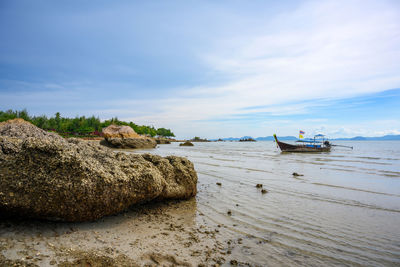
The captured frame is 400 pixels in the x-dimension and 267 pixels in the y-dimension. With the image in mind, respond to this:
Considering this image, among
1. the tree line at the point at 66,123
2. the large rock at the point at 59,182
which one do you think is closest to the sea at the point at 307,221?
the large rock at the point at 59,182

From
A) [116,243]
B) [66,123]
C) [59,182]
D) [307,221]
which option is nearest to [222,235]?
[116,243]

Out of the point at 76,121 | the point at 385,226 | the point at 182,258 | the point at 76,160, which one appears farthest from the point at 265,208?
the point at 76,121

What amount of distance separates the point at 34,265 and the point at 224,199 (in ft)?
17.5

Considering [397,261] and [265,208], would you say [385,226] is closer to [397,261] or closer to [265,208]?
[397,261]

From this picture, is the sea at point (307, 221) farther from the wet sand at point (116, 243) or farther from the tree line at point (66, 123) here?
the tree line at point (66, 123)

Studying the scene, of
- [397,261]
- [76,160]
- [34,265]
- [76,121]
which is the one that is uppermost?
[76,121]

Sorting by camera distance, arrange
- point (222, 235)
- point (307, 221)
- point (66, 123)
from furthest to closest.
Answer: point (66, 123), point (307, 221), point (222, 235)

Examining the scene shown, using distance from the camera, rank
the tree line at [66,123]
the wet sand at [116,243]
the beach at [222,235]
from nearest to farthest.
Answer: the wet sand at [116,243] → the beach at [222,235] → the tree line at [66,123]

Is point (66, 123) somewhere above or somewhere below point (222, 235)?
above

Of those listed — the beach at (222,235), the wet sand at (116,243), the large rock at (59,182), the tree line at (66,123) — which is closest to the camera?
the wet sand at (116,243)

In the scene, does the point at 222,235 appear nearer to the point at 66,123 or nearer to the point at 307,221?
the point at 307,221

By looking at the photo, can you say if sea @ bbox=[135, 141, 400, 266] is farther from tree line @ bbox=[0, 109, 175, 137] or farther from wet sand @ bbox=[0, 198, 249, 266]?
tree line @ bbox=[0, 109, 175, 137]

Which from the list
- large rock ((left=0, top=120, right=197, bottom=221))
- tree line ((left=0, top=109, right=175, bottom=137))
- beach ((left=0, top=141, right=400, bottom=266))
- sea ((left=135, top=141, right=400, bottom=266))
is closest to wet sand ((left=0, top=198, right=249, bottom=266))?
beach ((left=0, top=141, right=400, bottom=266))

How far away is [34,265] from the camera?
2658 millimetres
